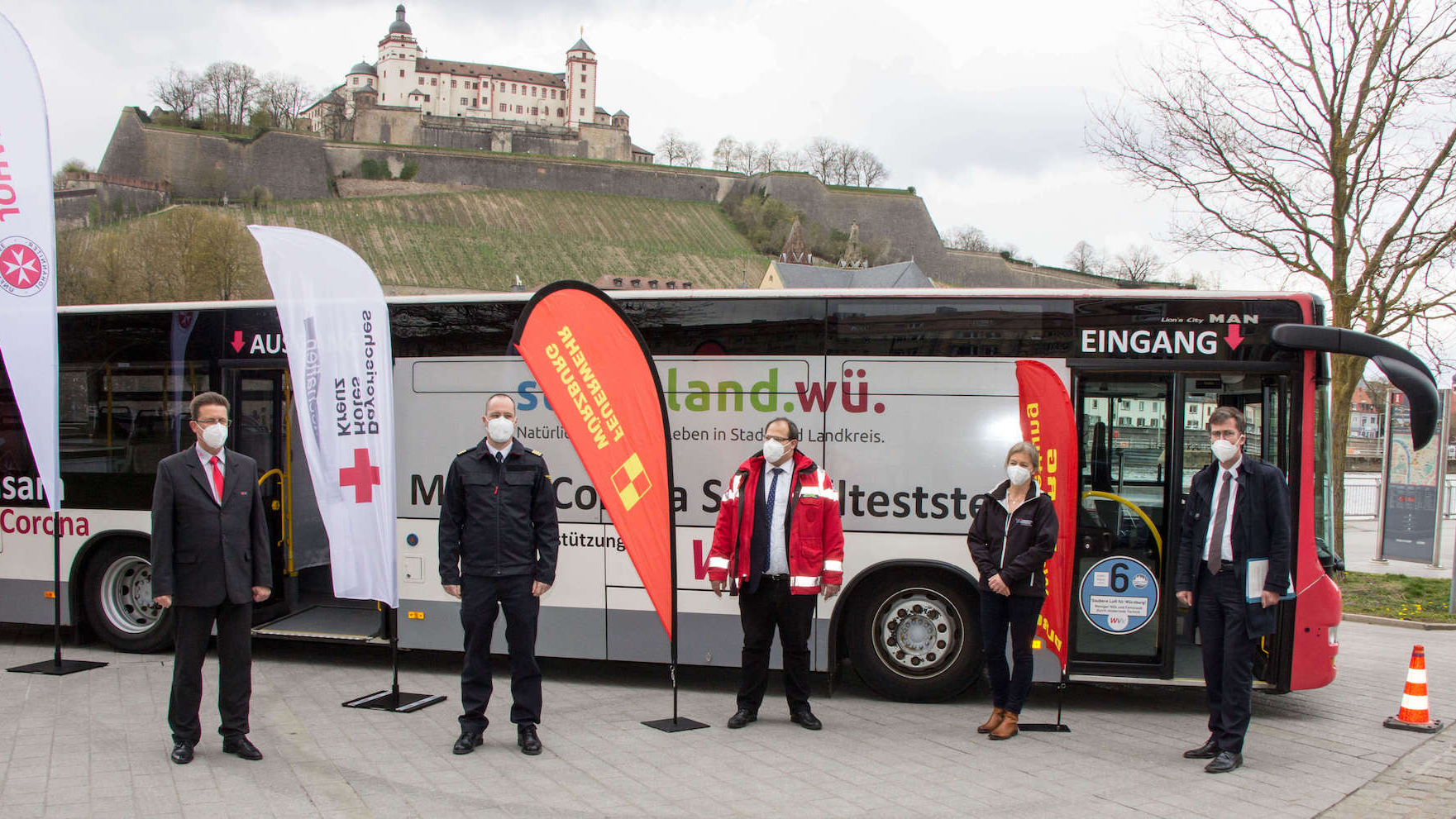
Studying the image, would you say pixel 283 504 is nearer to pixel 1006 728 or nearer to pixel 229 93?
pixel 1006 728

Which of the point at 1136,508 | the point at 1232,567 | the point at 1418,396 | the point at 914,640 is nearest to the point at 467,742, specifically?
the point at 914,640

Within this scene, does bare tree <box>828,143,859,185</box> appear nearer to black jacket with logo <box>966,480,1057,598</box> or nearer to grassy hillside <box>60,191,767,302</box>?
grassy hillside <box>60,191,767,302</box>

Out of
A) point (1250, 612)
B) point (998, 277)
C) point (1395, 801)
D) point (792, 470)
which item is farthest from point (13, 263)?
point (998, 277)

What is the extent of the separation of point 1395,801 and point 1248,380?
8.12ft

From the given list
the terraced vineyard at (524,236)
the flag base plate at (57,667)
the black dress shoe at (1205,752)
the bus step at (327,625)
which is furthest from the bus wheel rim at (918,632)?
the terraced vineyard at (524,236)

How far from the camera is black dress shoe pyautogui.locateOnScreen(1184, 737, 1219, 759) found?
5.49 metres

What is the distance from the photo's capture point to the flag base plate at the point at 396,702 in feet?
20.6

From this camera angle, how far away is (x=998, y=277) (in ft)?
309

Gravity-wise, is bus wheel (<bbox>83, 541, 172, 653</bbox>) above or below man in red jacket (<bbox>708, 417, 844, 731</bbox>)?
below

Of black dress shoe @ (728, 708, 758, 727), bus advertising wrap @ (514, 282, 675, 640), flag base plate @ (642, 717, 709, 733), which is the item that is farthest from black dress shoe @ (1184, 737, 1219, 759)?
bus advertising wrap @ (514, 282, 675, 640)

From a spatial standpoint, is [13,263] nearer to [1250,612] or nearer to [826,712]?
[826,712]

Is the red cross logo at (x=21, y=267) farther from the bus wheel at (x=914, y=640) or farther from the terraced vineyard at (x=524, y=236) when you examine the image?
the terraced vineyard at (x=524, y=236)

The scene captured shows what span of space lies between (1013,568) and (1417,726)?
288 centimetres

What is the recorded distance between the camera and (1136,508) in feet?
21.1
